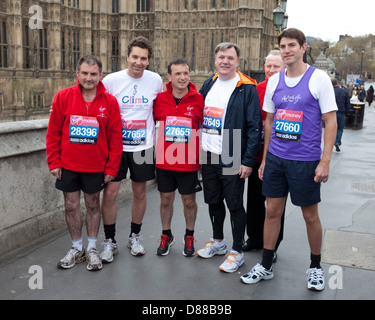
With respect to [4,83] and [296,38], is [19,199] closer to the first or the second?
[296,38]

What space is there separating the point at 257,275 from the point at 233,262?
0.28 m

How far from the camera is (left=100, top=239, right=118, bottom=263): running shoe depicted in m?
3.67

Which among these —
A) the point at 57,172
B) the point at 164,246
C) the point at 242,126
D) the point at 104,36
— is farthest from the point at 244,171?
the point at 104,36

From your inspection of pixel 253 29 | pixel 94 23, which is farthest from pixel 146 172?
pixel 94 23

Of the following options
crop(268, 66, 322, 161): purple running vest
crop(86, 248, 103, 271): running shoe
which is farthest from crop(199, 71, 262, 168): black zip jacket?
crop(86, 248, 103, 271): running shoe

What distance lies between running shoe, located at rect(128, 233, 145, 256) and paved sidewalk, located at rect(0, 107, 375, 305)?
69 mm

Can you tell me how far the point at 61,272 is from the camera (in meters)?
3.46

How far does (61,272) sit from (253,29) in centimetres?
3442

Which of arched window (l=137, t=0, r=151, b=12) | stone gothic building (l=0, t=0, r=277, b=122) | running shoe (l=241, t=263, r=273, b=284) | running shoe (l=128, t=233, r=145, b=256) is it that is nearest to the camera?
running shoe (l=241, t=263, r=273, b=284)

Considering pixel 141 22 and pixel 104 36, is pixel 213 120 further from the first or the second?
pixel 141 22

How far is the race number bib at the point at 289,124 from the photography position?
313 cm

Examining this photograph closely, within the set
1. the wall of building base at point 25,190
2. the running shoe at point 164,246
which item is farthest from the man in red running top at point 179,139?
the wall of building base at point 25,190

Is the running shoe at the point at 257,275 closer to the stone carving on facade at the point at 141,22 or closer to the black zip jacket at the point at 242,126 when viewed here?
the black zip jacket at the point at 242,126

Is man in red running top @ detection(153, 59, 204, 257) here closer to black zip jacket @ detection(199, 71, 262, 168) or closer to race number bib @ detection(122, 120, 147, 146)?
race number bib @ detection(122, 120, 147, 146)
